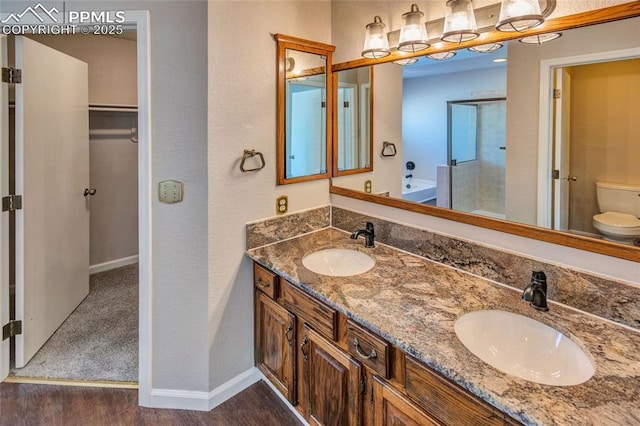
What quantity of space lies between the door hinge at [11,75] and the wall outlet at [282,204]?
1.61 meters

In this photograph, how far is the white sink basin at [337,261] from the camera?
190 centimetres

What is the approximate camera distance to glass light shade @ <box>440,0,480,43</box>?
151 centimetres

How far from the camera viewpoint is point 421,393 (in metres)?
1.10

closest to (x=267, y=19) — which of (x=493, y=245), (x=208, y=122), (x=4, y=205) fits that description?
(x=208, y=122)

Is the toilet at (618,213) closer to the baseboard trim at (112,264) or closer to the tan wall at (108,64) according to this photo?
the tan wall at (108,64)

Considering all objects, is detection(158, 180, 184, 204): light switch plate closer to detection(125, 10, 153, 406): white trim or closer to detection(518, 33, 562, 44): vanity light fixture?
detection(125, 10, 153, 406): white trim

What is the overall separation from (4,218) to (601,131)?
2.85 meters

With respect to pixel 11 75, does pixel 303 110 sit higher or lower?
lower

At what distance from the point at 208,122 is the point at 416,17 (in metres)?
1.08

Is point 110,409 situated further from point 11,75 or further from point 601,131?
point 601,131

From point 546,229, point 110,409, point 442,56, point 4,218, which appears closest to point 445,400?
point 546,229

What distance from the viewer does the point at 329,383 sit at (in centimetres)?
149

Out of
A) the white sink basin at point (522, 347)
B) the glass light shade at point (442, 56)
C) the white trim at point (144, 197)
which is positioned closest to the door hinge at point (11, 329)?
the white trim at point (144, 197)

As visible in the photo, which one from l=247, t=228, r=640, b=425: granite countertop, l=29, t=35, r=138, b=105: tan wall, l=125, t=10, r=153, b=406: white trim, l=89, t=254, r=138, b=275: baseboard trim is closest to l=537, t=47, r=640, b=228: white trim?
l=247, t=228, r=640, b=425: granite countertop
